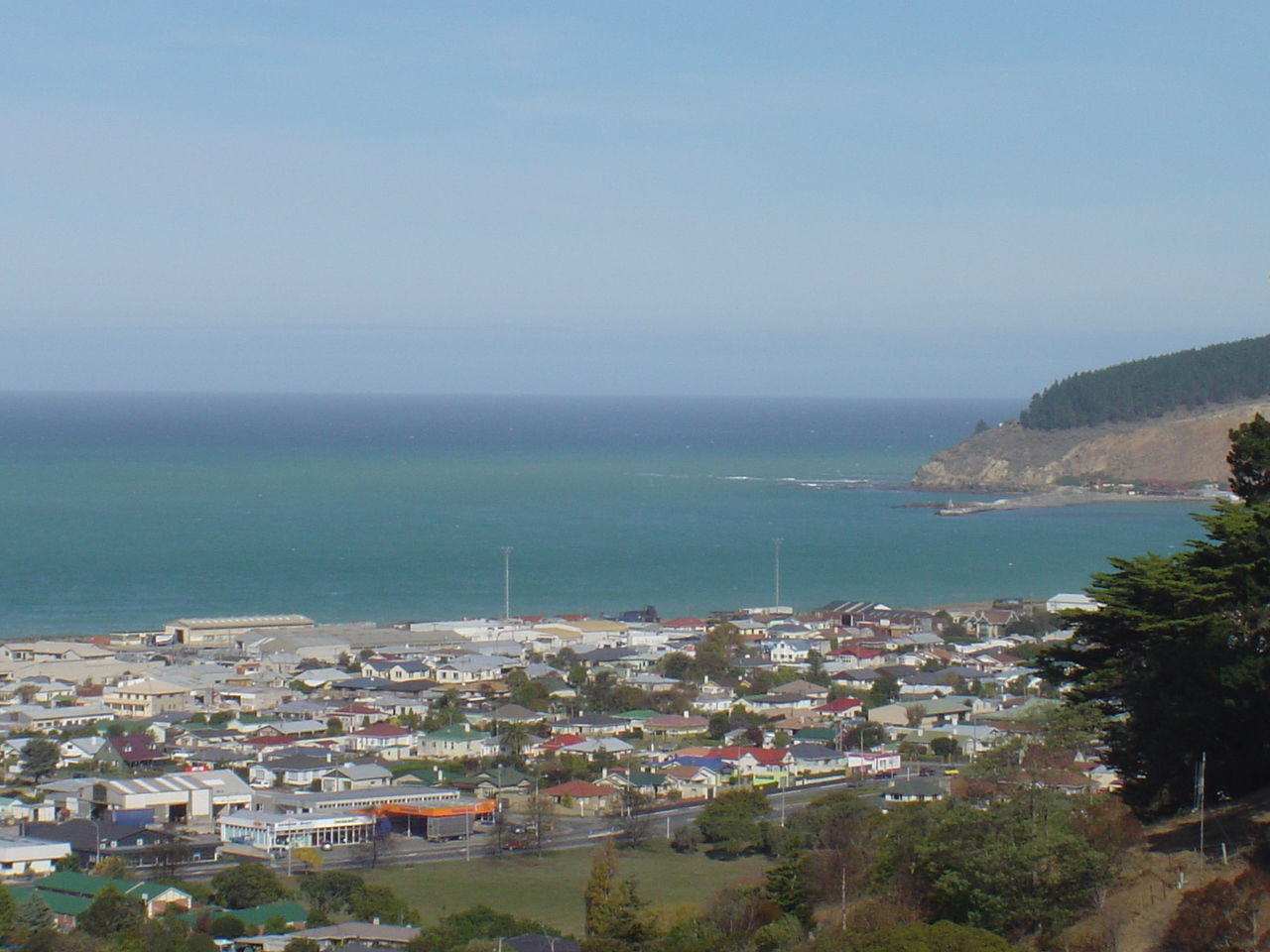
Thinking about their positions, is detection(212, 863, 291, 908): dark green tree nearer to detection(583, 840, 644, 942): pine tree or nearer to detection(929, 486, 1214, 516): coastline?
detection(583, 840, 644, 942): pine tree

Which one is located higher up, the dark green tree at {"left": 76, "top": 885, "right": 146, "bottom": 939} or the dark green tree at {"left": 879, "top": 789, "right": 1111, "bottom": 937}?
the dark green tree at {"left": 879, "top": 789, "right": 1111, "bottom": 937}

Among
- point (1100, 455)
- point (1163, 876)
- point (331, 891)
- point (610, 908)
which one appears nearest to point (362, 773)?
point (331, 891)

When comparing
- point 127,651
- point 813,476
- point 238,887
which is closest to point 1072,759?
point 238,887

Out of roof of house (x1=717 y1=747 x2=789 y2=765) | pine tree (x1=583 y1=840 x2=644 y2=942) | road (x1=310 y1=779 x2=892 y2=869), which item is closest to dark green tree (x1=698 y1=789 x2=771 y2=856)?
road (x1=310 y1=779 x2=892 y2=869)

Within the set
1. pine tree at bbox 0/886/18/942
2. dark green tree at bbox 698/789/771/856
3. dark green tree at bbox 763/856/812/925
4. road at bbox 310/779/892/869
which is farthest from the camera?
dark green tree at bbox 698/789/771/856

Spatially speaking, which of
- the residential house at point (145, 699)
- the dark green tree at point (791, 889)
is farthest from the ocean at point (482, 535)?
the dark green tree at point (791, 889)

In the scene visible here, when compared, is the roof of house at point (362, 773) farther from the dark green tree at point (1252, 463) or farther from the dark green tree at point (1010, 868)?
the dark green tree at point (1252, 463)
